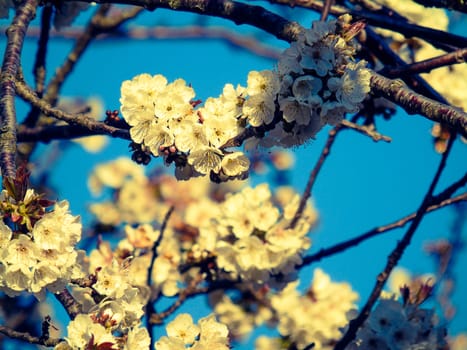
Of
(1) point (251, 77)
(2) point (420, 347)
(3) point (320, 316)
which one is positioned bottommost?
(2) point (420, 347)

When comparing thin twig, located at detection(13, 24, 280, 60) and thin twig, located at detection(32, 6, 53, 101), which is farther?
thin twig, located at detection(13, 24, 280, 60)

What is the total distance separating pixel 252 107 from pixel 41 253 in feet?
2.63

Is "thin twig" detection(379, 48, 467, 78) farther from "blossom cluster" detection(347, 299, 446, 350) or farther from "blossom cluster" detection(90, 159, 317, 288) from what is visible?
"blossom cluster" detection(90, 159, 317, 288)

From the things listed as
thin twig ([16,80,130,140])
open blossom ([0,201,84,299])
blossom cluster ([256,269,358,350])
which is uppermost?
blossom cluster ([256,269,358,350])

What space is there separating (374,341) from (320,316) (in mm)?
2141

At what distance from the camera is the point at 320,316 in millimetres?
5340

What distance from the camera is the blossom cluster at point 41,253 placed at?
207 cm

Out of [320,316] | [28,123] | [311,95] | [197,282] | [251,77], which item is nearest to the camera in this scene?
[311,95]

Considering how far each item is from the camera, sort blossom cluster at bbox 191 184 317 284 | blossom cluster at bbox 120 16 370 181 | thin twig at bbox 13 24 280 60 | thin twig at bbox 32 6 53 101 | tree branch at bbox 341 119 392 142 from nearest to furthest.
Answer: blossom cluster at bbox 120 16 370 181, tree branch at bbox 341 119 392 142, thin twig at bbox 32 6 53 101, blossom cluster at bbox 191 184 317 284, thin twig at bbox 13 24 280 60

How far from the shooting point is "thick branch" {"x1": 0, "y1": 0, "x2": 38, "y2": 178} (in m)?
2.19

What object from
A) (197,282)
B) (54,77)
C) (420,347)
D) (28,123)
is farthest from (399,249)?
(54,77)

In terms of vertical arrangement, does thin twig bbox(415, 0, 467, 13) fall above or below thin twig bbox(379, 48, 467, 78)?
above

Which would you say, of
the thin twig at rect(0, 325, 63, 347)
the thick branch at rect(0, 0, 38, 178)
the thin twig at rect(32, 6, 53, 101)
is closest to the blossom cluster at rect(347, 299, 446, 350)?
the thin twig at rect(0, 325, 63, 347)

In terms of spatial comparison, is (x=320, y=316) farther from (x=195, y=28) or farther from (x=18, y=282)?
(x=18, y=282)
